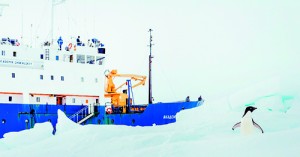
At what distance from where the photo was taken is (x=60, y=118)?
42.5 ft

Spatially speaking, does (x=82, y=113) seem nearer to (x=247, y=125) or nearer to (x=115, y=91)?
(x=115, y=91)

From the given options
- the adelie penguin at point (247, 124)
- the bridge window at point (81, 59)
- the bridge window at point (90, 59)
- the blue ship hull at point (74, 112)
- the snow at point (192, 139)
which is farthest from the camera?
the bridge window at point (90, 59)

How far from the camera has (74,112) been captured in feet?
65.8

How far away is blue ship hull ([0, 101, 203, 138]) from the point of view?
18.3m

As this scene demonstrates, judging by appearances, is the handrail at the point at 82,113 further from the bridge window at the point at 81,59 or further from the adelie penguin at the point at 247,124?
the adelie penguin at the point at 247,124

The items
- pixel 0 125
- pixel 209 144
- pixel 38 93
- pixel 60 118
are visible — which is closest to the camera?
pixel 209 144

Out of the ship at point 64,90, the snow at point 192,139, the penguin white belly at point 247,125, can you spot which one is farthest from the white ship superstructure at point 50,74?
the penguin white belly at point 247,125

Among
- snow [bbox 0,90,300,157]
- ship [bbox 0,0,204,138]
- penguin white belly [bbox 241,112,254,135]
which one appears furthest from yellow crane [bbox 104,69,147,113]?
penguin white belly [bbox 241,112,254,135]

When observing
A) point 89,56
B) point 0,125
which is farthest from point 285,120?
point 89,56

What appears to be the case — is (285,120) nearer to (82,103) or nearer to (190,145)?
(190,145)

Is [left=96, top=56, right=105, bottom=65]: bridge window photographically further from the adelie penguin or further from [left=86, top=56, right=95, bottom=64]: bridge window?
the adelie penguin

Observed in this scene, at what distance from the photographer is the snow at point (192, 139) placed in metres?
5.88

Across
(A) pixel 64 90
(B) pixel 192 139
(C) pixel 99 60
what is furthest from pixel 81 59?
(B) pixel 192 139

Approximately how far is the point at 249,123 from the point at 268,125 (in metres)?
1.54
